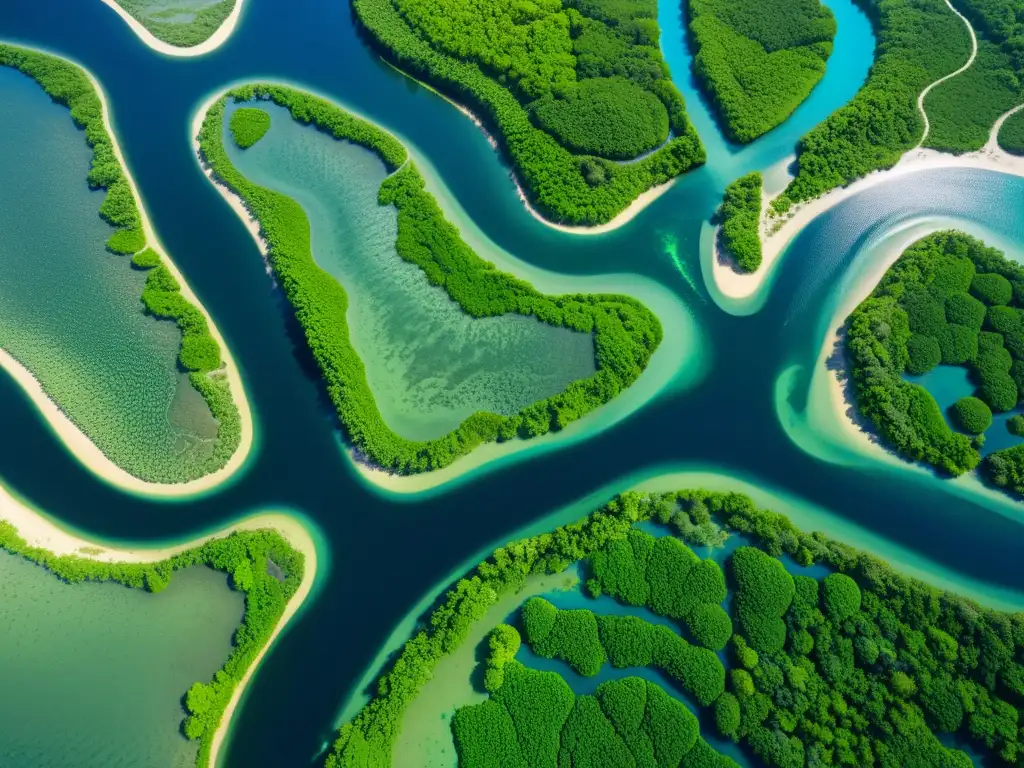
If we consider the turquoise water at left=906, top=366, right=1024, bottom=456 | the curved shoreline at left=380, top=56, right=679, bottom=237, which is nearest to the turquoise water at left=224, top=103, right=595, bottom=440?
the curved shoreline at left=380, top=56, right=679, bottom=237

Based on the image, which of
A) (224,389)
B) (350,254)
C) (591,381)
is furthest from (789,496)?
(224,389)

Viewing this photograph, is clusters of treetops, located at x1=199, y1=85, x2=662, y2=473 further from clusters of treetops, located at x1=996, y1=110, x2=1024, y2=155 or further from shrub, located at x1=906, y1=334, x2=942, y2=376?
clusters of treetops, located at x1=996, y1=110, x2=1024, y2=155

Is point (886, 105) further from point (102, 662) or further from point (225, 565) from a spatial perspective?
point (102, 662)

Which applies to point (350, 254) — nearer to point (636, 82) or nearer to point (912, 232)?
point (636, 82)

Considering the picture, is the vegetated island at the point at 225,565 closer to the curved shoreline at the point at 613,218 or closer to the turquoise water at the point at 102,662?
the turquoise water at the point at 102,662

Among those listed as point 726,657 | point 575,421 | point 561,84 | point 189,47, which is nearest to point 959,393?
point 726,657

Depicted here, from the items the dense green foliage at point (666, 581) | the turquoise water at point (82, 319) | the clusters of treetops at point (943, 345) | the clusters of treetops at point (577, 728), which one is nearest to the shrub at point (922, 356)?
the clusters of treetops at point (943, 345)
